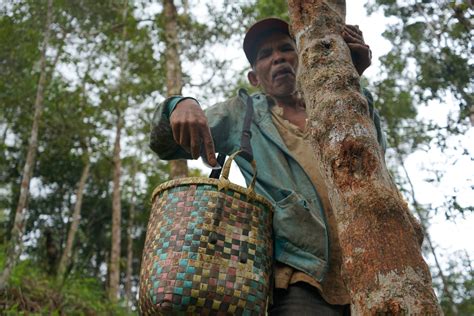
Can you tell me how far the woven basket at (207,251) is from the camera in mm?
1486

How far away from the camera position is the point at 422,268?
1066 mm

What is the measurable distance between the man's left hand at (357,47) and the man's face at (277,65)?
55 centimetres

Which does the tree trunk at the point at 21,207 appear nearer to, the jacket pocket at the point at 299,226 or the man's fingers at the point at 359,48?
the jacket pocket at the point at 299,226

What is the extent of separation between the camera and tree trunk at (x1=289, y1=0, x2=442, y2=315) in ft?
3.40

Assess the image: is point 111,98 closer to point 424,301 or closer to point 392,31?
point 392,31

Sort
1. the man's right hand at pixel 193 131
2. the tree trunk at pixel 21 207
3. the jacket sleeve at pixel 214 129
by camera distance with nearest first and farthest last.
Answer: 1. the man's right hand at pixel 193 131
2. the jacket sleeve at pixel 214 129
3. the tree trunk at pixel 21 207

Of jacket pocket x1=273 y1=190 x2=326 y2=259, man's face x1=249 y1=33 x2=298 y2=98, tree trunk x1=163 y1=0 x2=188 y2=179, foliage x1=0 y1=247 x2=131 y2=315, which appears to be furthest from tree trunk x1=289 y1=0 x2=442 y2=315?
foliage x1=0 y1=247 x2=131 y2=315

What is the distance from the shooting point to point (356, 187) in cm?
122

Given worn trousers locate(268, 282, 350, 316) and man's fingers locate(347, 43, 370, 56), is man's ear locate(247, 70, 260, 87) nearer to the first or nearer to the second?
man's fingers locate(347, 43, 370, 56)

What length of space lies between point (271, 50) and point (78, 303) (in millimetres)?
7188

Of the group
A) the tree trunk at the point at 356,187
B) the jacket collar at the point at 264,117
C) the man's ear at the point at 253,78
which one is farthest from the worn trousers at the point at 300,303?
the man's ear at the point at 253,78

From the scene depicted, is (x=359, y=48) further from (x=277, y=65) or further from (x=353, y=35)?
(x=277, y=65)

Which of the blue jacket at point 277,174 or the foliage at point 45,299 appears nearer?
the blue jacket at point 277,174

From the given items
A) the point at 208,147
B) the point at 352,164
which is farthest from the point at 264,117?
the point at 352,164
